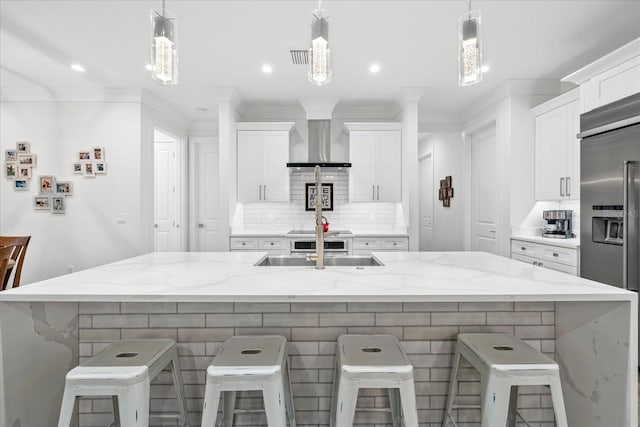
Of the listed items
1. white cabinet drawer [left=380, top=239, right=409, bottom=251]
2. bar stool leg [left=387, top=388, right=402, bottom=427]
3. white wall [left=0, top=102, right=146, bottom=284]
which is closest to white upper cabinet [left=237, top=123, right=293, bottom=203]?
white wall [left=0, top=102, right=146, bottom=284]

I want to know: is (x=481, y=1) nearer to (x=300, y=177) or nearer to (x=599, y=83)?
(x=599, y=83)

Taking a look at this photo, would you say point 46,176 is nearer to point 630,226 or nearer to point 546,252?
point 546,252

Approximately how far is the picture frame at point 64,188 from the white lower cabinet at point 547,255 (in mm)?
5566

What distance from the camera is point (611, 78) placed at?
260 centimetres

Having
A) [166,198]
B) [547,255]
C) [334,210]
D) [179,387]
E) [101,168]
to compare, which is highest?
[101,168]

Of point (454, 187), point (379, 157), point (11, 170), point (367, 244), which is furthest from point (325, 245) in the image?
point (11, 170)

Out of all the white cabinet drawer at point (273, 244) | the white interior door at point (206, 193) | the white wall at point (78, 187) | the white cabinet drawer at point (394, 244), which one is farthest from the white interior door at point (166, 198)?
the white cabinet drawer at point (394, 244)

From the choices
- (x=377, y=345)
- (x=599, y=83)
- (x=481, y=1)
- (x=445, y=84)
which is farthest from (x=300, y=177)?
(x=377, y=345)

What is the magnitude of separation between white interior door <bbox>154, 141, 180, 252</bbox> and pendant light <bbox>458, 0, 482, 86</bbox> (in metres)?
5.18

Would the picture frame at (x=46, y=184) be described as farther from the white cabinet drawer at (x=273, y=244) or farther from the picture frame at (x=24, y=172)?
the white cabinet drawer at (x=273, y=244)

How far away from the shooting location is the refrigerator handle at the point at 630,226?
90.0 inches

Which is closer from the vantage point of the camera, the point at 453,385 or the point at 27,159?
the point at 453,385

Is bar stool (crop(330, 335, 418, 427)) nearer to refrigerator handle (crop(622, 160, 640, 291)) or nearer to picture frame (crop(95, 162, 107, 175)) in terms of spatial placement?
refrigerator handle (crop(622, 160, 640, 291))

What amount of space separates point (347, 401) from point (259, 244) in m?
3.25
